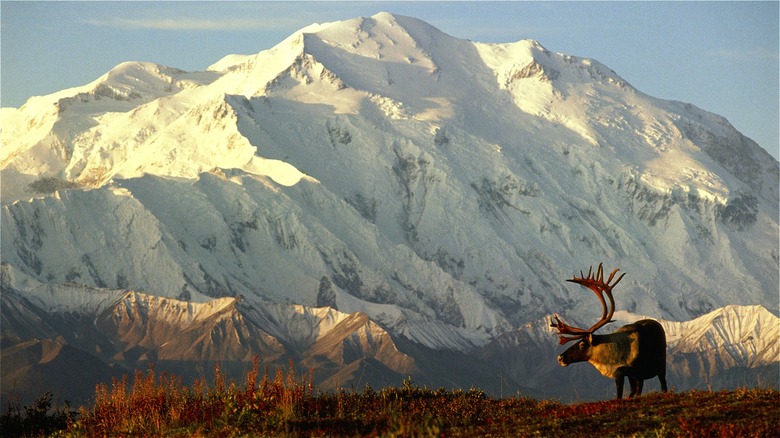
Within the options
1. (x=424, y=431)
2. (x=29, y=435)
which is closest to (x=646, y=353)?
(x=424, y=431)

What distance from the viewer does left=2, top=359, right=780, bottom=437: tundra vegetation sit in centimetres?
4209

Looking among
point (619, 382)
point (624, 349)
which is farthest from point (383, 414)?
point (624, 349)

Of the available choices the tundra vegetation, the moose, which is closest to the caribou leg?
the moose

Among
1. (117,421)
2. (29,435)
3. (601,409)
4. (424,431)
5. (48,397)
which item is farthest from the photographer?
(48,397)

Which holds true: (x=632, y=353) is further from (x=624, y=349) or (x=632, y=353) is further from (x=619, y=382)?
(x=619, y=382)

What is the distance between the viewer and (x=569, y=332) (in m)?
51.3

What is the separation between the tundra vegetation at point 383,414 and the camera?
42.1 m

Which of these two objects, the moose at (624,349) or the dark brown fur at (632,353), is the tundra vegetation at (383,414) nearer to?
the moose at (624,349)

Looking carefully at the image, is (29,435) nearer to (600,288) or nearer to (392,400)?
(392,400)

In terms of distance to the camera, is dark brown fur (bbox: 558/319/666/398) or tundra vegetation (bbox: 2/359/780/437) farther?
dark brown fur (bbox: 558/319/666/398)

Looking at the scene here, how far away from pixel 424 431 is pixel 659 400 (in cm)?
830

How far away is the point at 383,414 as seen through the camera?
46250 mm

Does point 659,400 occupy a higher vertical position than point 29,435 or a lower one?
higher

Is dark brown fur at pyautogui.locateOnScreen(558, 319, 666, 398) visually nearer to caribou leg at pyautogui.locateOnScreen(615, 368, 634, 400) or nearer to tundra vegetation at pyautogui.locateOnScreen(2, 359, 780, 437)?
caribou leg at pyautogui.locateOnScreen(615, 368, 634, 400)
